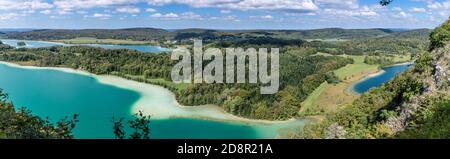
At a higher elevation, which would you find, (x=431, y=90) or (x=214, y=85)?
(x=431, y=90)

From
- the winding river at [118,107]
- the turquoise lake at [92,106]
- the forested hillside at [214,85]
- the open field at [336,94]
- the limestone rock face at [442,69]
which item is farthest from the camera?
the forested hillside at [214,85]

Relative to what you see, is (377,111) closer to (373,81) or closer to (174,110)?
(174,110)

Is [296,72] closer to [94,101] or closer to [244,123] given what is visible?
[244,123]

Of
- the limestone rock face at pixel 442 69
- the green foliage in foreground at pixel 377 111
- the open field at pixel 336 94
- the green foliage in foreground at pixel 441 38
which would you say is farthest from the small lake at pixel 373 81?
the limestone rock face at pixel 442 69

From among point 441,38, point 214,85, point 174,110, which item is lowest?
point 174,110

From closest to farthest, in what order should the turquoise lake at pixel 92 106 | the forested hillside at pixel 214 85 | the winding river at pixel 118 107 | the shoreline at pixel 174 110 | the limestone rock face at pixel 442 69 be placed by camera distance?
the limestone rock face at pixel 442 69 < the turquoise lake at pixel 92 106 < the winding river at pixel 118 107 < the shoreline at pixel 174 110 < the forested hillside at pixel 214 85

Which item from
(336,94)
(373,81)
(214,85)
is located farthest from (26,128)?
(373,81)

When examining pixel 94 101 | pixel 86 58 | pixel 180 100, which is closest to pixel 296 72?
pixel 180 100

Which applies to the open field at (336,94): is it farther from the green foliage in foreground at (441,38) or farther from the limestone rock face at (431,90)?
the limestone rock face at (431,90)
